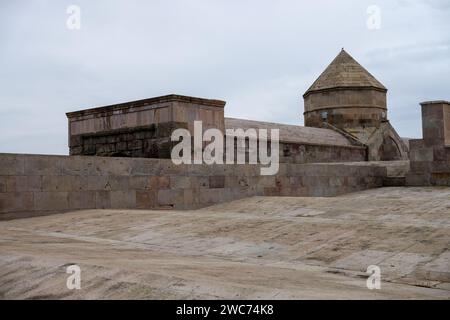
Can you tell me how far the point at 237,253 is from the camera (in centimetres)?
601

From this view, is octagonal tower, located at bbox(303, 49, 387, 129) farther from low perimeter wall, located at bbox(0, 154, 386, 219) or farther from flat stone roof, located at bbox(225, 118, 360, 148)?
low perimeter wall, located at bbox(0, 154, 386, 219)

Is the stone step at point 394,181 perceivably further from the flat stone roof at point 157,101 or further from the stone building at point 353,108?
the stone building at point 353,108

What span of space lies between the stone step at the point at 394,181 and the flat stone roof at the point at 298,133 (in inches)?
218

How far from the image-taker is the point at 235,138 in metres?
18.4

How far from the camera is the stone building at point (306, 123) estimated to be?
45.9ft

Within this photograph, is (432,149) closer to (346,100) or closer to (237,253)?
(237,253)

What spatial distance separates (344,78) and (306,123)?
3329 millimetres

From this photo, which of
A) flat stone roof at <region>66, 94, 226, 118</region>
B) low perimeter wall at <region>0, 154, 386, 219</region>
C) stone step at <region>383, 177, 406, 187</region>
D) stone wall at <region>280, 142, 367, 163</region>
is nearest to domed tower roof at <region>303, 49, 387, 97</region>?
stone wall at <region>280, 142, 367, 163</region>

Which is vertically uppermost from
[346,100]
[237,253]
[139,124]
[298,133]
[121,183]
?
[346,100]

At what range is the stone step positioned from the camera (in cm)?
1687

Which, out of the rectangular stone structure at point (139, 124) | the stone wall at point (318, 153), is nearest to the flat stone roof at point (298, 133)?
the stone wall at point (318, 153)

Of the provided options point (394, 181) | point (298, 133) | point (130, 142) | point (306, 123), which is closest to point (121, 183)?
point (130, 142)

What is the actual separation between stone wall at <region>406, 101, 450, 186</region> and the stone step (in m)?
0.73
